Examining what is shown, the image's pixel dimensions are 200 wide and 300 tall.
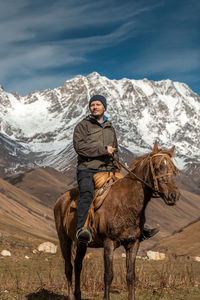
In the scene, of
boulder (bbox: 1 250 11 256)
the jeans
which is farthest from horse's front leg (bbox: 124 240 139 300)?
boulder (bbox: 1 250 11 256)

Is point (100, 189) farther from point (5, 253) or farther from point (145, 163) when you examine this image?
point (5, 253)

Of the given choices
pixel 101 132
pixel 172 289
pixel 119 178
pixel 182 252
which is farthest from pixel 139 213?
pixel 182 252

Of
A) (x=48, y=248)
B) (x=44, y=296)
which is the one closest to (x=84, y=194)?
(x=44, y=296)

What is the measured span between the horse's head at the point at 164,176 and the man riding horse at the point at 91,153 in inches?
48.9

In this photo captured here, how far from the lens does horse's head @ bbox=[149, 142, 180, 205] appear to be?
8.45 m

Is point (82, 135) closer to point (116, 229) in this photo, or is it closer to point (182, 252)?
point (116, 229)

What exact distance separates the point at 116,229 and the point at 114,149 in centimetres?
183

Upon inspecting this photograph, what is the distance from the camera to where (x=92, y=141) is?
33.6 ft

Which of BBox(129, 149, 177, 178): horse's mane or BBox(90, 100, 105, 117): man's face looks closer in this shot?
BBox(129, 149, 177, 178): horse's mane

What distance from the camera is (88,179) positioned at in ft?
33.3

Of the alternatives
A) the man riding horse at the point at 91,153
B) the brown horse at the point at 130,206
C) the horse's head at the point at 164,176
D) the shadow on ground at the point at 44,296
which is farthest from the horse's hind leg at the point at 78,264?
the horse's head at the point at 164,176

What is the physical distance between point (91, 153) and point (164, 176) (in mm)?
2073

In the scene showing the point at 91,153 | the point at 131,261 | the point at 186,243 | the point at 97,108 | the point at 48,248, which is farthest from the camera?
the point at 186,243

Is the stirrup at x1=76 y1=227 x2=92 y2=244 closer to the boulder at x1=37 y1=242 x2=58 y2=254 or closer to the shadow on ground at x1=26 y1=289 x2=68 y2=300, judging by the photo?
the shadow on ground at x1=26 y1=289 x2=68 y2=300
